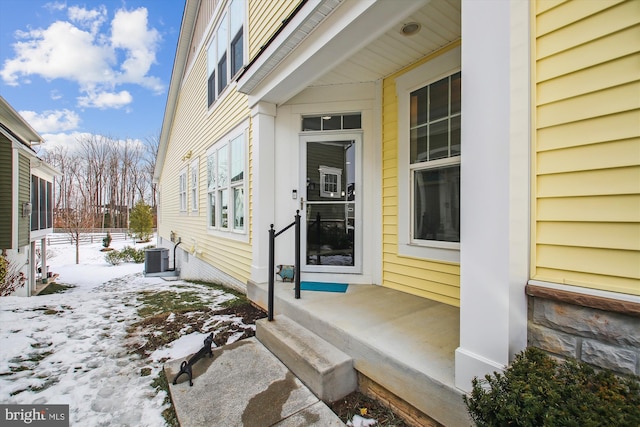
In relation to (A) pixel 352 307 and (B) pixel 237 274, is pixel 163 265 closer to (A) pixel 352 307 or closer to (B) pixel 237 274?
(B) pixel 237 274

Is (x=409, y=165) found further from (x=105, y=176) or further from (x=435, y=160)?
(x=105, y=176)

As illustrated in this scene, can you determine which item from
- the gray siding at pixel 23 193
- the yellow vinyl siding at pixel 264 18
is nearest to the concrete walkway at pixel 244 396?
the yellow vinyl siding at pixel 264 18

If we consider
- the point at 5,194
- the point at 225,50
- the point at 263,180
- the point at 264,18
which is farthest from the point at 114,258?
the point at 264,18

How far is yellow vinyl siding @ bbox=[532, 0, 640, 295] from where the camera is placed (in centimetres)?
124

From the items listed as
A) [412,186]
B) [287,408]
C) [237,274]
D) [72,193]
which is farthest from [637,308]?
[72,193]

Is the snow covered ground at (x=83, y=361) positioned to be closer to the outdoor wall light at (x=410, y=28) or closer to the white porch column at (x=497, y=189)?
the white porch column at (x=497, y=189)

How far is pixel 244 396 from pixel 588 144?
2484 millimetres

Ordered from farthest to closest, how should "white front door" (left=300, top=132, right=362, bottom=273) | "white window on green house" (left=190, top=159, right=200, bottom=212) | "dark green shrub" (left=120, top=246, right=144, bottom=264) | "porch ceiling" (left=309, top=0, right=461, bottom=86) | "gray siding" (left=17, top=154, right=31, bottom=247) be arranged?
"dark green shrub" (left=120, top=246, right=144, bottom=264), "gray siding" (left=17, top=154, right=31, bottom=247), "white window on green house" (left=190, top=159, right=200, bottom=212), "white front door" (left=300, top=132, right=362, bottom=273), "porch ceiling" (left=309, top=0, right=461, bottom=86)

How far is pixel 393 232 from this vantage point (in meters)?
3.58

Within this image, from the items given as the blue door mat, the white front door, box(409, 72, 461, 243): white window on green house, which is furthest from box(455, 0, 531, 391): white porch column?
the white front door

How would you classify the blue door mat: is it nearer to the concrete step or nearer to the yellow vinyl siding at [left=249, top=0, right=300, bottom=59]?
the concrete step

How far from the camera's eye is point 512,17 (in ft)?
4.90

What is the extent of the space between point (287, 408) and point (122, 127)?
120 feet

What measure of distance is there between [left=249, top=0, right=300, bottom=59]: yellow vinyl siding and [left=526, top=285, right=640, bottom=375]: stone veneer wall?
408cm
